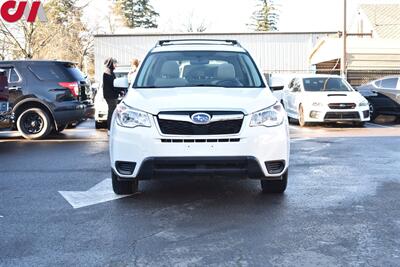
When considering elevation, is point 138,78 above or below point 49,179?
above

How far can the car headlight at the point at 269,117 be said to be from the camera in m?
5.43

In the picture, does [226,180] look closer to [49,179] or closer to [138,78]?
[138,78]

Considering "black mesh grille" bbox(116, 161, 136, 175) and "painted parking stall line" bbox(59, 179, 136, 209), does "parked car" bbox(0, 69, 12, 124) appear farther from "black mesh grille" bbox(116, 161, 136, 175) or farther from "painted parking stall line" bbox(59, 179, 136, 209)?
"black mesh grille" bbox(116, 161, 136, 175)

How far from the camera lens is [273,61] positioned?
120 feet

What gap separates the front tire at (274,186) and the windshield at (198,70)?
3.94 feet

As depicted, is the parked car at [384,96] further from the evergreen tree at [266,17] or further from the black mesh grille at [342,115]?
the evergreen tree at [266,17]

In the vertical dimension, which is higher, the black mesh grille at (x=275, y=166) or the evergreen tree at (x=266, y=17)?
the evergreen tree at (x=266, y=17)

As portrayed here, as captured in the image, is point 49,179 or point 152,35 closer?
point 49,179

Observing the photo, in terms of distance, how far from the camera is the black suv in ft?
38.9

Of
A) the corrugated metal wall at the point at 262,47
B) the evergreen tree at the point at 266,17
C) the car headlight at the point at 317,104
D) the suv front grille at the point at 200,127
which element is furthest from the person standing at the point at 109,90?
the evergreen tree at the point at 266,17

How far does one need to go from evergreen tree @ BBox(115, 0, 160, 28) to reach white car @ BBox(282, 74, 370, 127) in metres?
61.3

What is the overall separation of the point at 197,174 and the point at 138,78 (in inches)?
68.6

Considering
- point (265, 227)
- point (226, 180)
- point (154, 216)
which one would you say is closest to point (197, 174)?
point (154, 216)

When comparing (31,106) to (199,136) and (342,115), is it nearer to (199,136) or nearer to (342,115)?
(199,136)
